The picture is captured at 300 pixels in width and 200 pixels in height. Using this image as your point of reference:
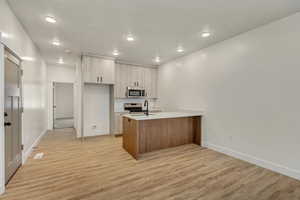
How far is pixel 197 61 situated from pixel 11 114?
4.40 meters

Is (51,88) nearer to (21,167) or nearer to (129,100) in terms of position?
(129,100)

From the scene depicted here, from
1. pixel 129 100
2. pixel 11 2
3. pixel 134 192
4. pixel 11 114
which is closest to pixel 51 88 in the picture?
pixel 129 100

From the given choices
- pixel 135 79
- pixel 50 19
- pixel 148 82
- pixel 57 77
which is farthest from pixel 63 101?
pixel 50 19

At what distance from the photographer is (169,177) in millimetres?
2412

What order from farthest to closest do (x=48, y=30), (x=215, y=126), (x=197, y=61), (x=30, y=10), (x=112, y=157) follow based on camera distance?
(x=197, y=61) < (x=215, y=126) < (x=112, y=157) < (x=48, y=30) < (x=30, y=10)

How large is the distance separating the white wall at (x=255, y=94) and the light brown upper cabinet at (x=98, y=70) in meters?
2.82

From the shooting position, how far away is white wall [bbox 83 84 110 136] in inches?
197

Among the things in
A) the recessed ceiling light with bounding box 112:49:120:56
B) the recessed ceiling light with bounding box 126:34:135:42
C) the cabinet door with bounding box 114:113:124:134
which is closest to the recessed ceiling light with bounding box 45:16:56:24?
the recessed ceiling light with bounding box 126:34:135:42

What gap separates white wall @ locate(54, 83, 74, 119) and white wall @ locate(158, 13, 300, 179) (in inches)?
352

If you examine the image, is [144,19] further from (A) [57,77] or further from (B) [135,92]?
(A) [57,77]

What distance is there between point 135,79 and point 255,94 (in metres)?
3.90

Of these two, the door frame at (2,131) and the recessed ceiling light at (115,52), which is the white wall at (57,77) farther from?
the door frame at (2,131)

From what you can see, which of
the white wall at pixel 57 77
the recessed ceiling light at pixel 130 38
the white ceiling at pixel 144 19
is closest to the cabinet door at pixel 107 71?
the white ceiling at pixel 144 19

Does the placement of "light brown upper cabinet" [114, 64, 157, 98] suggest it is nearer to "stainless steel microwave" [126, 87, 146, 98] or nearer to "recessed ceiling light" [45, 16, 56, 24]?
"stainless steel microwave" [126, 87, 146, 98]
